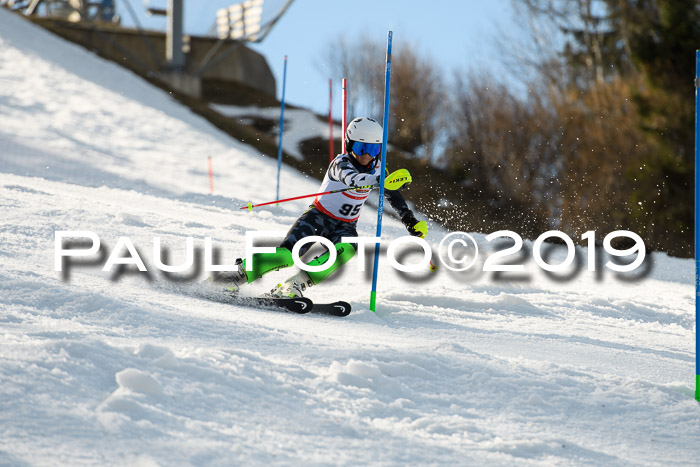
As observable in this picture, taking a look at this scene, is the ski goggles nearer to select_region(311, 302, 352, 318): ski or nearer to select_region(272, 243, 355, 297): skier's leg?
select_region(272, 243, 355, 297): skier's leg

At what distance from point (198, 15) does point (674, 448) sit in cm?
2811

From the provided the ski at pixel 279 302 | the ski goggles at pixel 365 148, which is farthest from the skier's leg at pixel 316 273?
the ski goggles at pixel 365 148

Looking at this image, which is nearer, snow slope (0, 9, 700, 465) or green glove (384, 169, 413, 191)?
snow slope (0, 9, 700, 465)

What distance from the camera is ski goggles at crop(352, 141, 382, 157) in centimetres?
572

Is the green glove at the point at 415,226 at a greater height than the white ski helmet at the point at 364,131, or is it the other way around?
the white ski helmet at the point at 364,131

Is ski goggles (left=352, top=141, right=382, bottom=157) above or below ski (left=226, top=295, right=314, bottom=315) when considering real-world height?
above

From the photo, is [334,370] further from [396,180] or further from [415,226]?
[396,180]

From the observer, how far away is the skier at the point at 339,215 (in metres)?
5.69

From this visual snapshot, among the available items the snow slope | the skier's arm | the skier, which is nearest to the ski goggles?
the skier

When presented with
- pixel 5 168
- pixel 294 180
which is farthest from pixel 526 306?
pixel 294 180

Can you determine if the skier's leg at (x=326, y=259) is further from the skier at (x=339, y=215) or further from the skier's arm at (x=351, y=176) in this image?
the skier's arm at (x=351, y=176)

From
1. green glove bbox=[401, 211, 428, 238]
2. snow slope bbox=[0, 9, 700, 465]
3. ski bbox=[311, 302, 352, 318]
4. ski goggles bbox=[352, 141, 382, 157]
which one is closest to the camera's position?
snow slope bbox=[0, 9, 700, 465]

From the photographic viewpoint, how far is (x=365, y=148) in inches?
226

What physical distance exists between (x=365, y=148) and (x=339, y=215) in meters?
0.55
